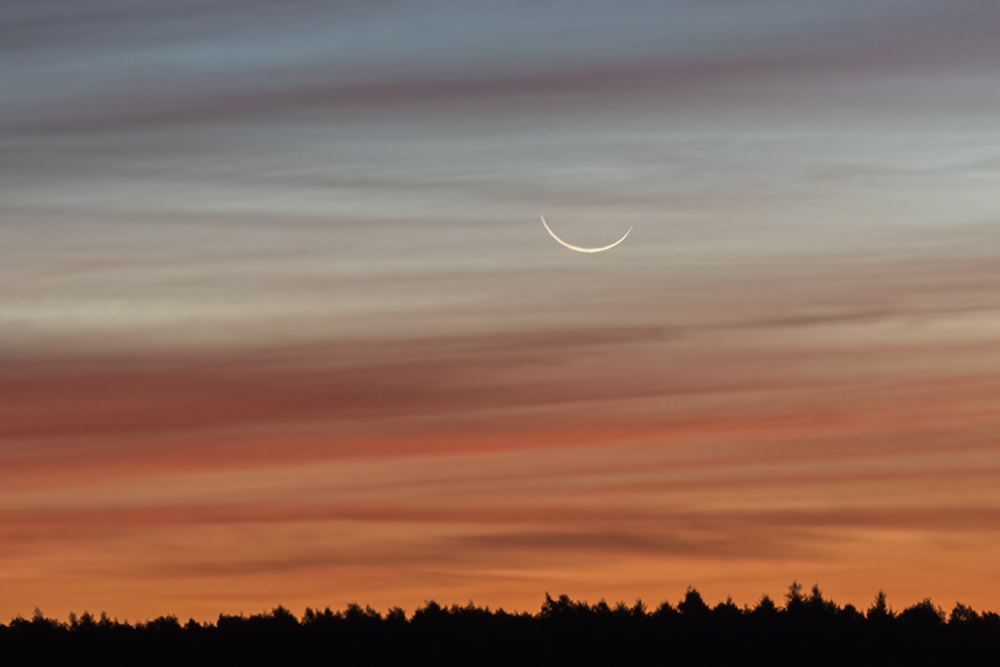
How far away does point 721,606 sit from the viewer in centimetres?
16725

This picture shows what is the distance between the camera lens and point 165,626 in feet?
551

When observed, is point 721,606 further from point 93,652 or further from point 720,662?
point 93,652

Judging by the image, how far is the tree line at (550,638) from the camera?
162750 mm

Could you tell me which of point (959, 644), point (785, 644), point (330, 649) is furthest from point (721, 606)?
point (330, 649)

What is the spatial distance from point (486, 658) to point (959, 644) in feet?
118

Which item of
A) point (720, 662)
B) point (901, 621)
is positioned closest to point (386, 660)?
point (720, 662)

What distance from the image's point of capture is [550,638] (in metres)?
166

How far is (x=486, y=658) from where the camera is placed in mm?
162250

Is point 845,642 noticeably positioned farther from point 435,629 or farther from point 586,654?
point 435,629

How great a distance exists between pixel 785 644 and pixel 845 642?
180 inches

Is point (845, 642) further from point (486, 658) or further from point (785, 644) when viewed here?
point (486, 658)

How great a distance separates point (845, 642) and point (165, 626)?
173ft

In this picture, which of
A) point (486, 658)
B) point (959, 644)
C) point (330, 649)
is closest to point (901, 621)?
point (959, 644)

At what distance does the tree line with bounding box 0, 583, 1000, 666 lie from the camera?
163 meters
